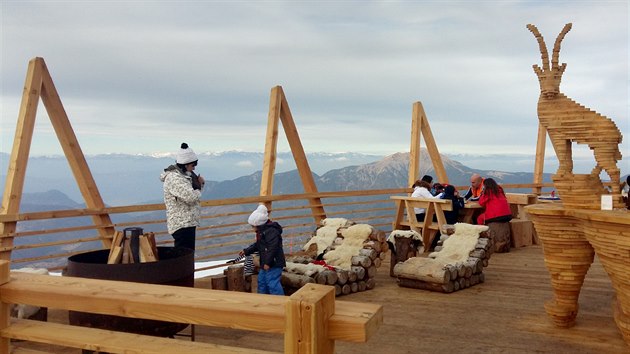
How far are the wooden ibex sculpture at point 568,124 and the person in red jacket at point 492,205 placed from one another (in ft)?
14.8

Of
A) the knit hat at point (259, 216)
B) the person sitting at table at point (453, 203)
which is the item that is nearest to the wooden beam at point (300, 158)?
the person sitting at table at point (453, 203)

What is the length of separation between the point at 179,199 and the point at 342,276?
2013 mm

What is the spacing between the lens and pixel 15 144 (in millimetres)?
5660

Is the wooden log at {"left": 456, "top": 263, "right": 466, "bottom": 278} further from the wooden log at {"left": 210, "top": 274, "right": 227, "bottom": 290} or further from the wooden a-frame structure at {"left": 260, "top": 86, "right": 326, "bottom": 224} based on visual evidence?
the wooden a-frame structure at {"left": 260, "top": 86, "right": 326, "bottom": 224}

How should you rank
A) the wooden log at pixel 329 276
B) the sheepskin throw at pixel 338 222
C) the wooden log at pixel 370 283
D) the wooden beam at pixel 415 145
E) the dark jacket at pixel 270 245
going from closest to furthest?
1. the dark jacket at pixel 270 245
2. the wooden log at pixel 329 276
3. the wooden log at pixel 370 283
4. the sheepskin throw at pixel 338 222
5. the wooden beam at pixel 415 145

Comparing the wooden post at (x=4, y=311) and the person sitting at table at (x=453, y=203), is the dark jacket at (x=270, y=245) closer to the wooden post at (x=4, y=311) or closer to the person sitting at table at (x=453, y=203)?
the wooden post at (x=4, y=311)

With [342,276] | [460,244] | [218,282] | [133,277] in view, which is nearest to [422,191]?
[460,244]

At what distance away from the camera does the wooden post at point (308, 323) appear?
190 centimetres

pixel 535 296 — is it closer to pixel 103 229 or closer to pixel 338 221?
pixel 338 221

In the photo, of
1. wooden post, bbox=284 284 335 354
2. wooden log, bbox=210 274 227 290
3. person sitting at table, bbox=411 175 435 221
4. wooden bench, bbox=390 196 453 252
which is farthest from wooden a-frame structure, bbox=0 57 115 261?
person sitting at table, bbox=411 175 435 221

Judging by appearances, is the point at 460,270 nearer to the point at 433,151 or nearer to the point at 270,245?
the point at 270,245

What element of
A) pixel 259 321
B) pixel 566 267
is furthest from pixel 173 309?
pixel 566 267

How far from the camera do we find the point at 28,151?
18.9ft

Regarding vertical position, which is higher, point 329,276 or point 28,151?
point 28,151
